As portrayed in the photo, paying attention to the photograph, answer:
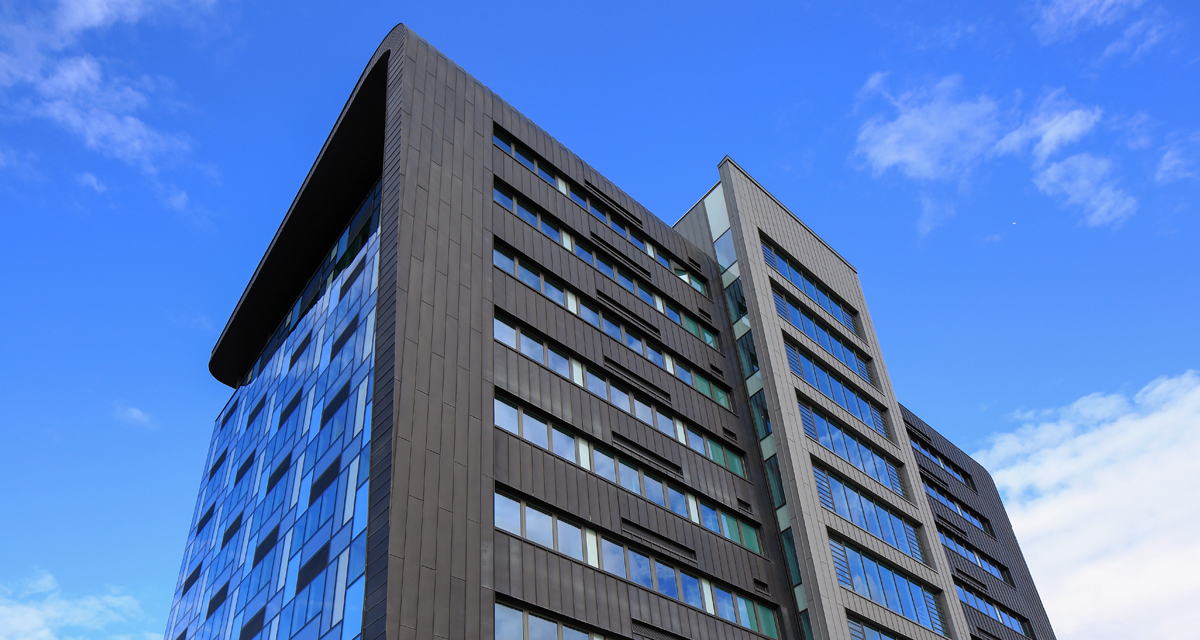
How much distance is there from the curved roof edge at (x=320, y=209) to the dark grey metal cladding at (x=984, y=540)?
40383 millimetres

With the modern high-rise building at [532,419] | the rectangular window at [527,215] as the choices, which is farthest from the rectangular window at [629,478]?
the rectangular window at [527,215]

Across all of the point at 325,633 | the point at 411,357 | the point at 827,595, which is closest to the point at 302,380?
the point at 411,357

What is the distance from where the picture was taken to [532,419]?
3009 cm

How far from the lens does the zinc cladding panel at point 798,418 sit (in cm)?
3409

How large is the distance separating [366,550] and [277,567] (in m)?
8.65

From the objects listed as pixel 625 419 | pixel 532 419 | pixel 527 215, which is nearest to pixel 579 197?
pixel 527 215

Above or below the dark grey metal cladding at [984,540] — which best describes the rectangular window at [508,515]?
below

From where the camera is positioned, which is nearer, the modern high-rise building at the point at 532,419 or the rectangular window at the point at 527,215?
the modern high-rise building at the point at 532,419

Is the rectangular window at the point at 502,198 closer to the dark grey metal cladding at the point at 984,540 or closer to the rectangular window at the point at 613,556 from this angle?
the rectangular window at the point at 613,556

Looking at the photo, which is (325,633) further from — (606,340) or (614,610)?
(606,340)

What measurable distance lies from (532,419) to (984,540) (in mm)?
42798

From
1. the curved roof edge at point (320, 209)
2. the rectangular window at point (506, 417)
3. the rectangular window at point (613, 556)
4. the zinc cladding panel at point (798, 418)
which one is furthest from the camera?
the curved roof edge at point (320, 209)

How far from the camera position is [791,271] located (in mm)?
47531

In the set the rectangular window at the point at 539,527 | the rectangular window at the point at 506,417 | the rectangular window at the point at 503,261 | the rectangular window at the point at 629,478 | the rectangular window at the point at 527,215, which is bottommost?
the rectangular window at the point at 539,527
